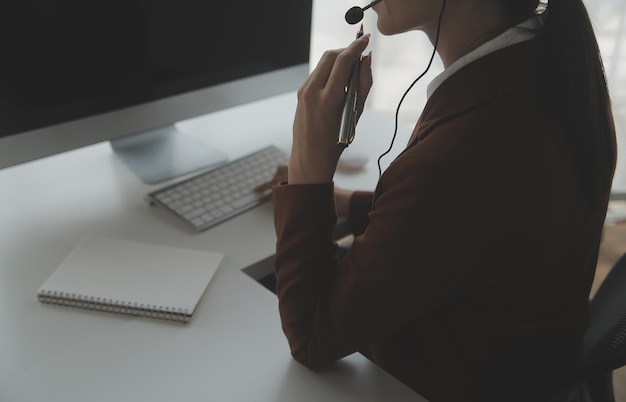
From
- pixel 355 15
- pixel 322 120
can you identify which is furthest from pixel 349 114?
pixel 355 15

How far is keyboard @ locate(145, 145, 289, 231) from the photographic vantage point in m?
1.04

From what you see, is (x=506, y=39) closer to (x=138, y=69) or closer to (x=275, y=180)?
(x=275, y=180)

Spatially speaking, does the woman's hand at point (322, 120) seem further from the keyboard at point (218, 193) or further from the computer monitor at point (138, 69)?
the computer monitor at point (138, 69)

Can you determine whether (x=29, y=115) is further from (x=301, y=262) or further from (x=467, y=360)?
(x=467, y=360)

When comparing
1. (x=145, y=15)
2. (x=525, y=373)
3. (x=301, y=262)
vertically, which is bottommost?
(x=525, y=373)

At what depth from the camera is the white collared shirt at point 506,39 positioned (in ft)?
2.42

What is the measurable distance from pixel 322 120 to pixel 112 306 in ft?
1.26

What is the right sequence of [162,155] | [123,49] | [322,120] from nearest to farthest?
[322,120] → [123,49] → [162,155]

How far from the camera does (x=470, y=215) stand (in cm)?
66

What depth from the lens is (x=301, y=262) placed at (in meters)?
0.78

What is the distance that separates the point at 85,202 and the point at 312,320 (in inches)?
20.6

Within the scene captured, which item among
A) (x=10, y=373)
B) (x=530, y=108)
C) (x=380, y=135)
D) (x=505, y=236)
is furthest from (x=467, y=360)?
(x=380, y=135)

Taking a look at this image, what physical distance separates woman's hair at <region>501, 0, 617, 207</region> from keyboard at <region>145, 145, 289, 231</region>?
55cm

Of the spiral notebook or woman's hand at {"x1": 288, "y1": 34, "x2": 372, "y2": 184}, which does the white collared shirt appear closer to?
woman's hand at {"x1": 288, "y1": 34, "x2": 372, "y2": 184}
